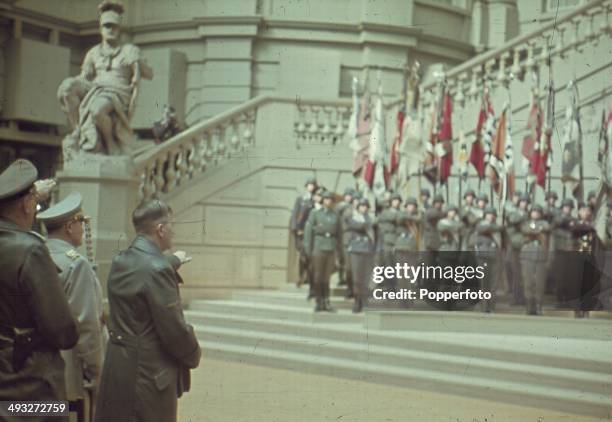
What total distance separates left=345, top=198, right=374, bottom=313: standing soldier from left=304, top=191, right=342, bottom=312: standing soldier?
0.23 m

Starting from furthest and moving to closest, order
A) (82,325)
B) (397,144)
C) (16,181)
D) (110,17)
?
(397,144), (110,17), (82,325), (16,181)

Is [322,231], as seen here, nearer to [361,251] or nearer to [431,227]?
[361,251]

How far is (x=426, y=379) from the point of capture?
815 cm

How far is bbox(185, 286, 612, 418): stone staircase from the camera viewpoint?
7539mm

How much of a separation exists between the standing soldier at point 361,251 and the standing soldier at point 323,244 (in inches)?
8.9

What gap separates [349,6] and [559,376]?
11.2m

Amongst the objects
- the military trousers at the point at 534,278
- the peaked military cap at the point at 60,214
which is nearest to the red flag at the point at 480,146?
the military trousers at the point at 534,278

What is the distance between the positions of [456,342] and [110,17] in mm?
5502

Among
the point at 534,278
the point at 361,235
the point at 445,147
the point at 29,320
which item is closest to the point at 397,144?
the point at 445,147

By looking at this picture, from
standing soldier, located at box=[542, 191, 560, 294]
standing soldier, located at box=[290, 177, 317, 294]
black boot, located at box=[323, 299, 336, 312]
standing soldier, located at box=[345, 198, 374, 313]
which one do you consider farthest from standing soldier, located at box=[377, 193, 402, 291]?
standing soldier, located at box=[542, 191, 560, 294]

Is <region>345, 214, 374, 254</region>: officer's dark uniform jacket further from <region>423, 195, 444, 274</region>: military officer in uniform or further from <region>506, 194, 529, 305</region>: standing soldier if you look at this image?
<region>506, 194, 529, 305</region>: standing soldier

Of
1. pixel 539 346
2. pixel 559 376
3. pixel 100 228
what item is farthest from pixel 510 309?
pixel 100 228

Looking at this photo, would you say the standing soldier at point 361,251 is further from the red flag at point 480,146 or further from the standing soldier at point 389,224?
the red flag at point 480,146

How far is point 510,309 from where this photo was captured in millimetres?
9766
